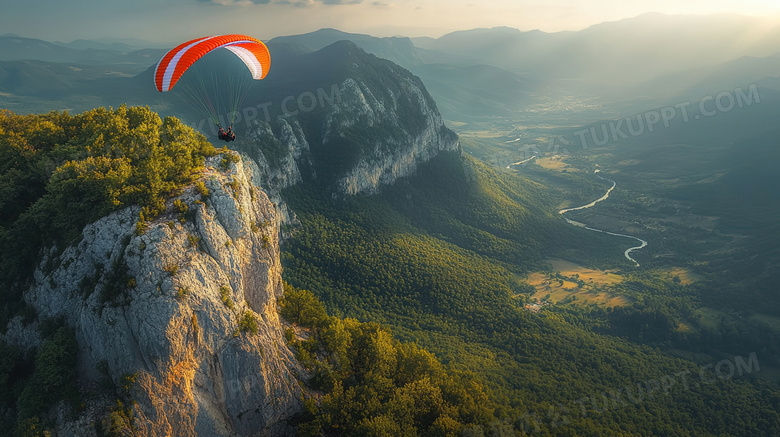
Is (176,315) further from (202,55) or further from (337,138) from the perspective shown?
(337,138)

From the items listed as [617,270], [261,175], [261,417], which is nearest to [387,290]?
[261,175]

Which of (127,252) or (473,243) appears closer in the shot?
(127,252)

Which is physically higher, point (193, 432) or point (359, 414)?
point (193, 432)

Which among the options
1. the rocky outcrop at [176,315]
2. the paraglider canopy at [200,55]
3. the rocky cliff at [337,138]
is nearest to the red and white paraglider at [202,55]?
the paraglider canopy at [200,55]

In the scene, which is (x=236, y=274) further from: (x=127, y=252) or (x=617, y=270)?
(x=617, y=270)

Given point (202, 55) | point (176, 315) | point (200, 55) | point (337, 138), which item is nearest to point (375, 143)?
point (337, 138)

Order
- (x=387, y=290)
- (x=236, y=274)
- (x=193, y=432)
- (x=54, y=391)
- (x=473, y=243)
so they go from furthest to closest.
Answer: (x=473, y=243) → (x=387, y=290) → (x=236, y=274) → (x=193, y=432) → (x=54, y=391)
